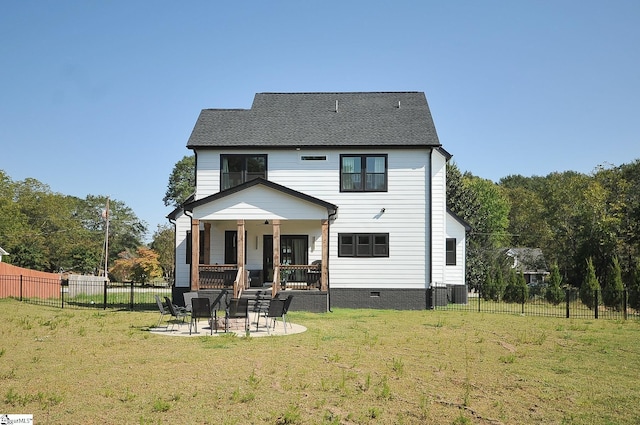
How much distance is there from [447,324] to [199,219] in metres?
10.1

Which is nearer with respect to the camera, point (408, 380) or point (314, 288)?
point (408, 380)

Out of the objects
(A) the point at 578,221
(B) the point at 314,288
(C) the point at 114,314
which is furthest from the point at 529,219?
(C) the point at 114,314

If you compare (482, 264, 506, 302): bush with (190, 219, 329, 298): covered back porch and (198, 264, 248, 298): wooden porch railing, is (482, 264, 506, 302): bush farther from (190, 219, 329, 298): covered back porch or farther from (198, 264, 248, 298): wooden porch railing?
(198, 264, 248, 298): wooden porch railing

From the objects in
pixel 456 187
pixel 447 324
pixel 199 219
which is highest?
pixel 456 187

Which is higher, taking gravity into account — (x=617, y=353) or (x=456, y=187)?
(x=456, y=187)

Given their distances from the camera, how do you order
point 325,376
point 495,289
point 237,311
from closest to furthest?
1. point 325,376
2. point 237,311
3. point 495,289

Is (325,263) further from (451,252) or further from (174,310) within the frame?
(451,252)

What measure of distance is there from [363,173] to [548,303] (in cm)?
1413

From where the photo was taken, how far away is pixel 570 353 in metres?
13.9

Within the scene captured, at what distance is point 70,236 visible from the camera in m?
71.6

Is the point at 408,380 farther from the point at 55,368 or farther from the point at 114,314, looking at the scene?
the point at 114,314

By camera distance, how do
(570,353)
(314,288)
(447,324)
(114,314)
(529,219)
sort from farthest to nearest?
1. (529,219)
2. (314,288)
3. (114,314)
4. (447,324)
5. (570,353)

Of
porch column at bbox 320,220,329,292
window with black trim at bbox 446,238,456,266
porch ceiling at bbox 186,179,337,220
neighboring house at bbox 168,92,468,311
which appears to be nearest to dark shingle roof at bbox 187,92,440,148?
neighboring house at bbox 168,92,468,311

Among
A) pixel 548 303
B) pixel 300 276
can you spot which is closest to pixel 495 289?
pixel 548 303
